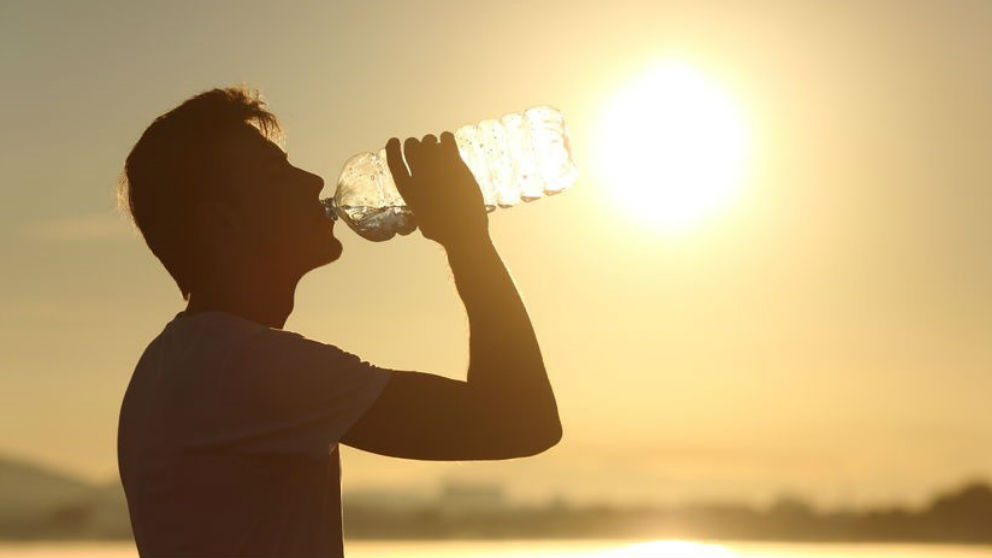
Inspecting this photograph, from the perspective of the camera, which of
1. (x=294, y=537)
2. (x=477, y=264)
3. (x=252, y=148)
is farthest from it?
(x=252, y=148)

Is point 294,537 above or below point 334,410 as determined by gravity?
below

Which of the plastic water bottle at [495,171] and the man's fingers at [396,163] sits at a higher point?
the plastic water bottle at [495,171]

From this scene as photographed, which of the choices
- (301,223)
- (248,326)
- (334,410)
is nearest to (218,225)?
(301,223)

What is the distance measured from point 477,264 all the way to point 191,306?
22.3 inches

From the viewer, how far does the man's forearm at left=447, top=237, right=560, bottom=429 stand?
2.70 m

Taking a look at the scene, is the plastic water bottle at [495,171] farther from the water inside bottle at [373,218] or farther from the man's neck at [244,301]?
the man's neck at [244,301]

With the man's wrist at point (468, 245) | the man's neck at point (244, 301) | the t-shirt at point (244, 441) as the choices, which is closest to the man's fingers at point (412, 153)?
the man's wrist at point (468, 245)

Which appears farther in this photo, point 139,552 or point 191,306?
point 191,306

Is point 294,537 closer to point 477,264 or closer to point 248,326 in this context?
point 248,326

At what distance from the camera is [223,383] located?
2.51 m

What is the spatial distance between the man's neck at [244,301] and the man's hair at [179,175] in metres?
0.09

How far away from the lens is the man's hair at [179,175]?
2.95 meters

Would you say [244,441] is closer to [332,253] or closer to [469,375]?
[469,375]

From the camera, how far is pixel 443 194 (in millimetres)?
2846
